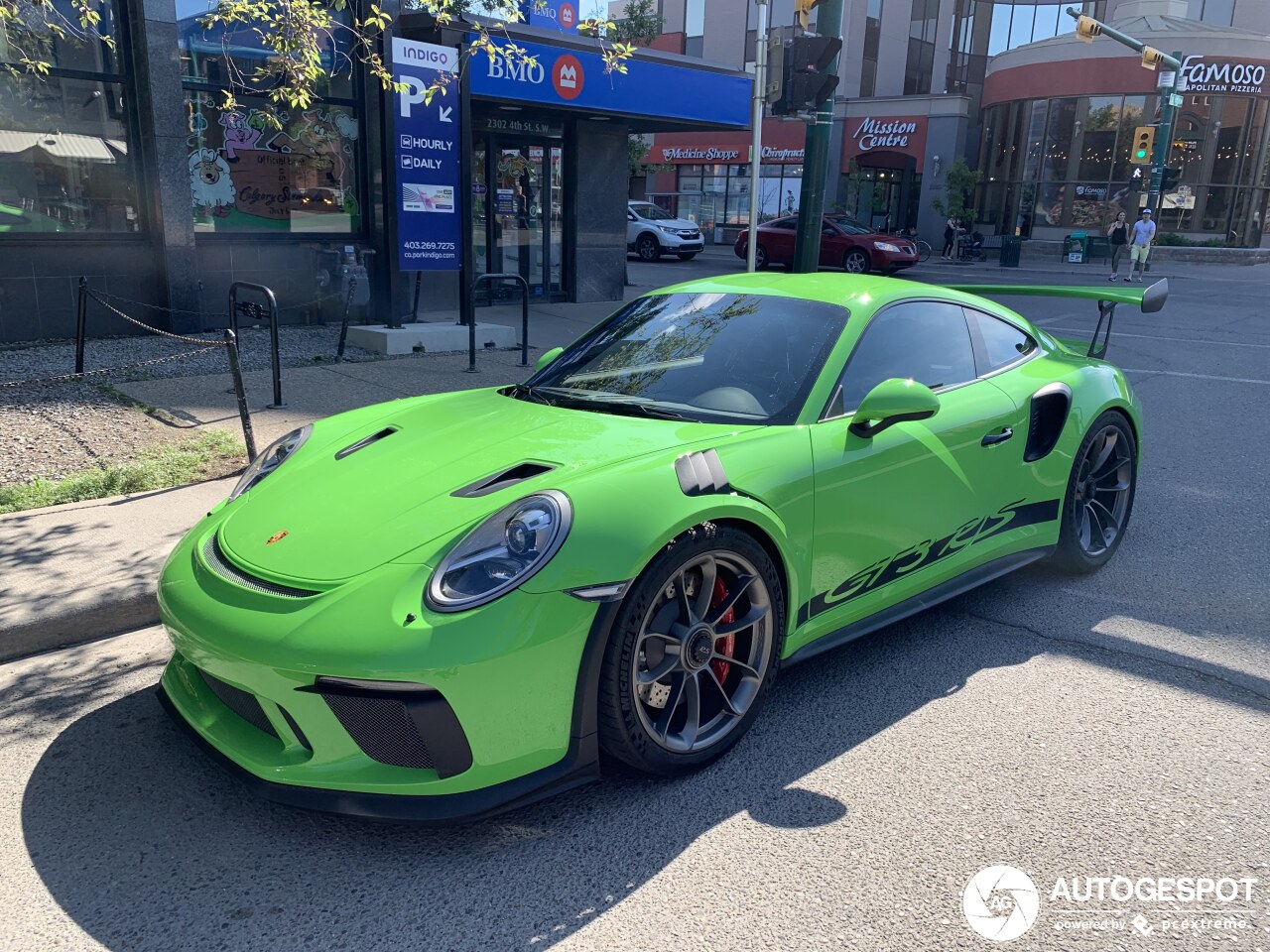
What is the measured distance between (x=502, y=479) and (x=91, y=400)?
6.00 m

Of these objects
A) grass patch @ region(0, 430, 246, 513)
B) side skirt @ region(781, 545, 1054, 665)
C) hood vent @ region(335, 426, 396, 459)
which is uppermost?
hood vent @ region(335, 426, 396, 459)

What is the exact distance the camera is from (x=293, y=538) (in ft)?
10.1

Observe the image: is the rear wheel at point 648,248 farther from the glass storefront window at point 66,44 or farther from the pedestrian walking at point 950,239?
the glass storefront window at point 66,44

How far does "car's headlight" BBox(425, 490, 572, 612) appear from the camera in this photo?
8.83 ft

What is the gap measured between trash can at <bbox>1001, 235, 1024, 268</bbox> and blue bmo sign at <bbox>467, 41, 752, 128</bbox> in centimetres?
1919

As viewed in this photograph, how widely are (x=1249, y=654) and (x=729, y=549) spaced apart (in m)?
2.55

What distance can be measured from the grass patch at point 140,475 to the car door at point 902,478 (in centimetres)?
417

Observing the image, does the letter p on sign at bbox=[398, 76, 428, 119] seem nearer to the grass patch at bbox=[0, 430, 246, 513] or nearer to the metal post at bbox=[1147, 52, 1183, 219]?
the grass patch at bbox=[0, 430, 246, 513]

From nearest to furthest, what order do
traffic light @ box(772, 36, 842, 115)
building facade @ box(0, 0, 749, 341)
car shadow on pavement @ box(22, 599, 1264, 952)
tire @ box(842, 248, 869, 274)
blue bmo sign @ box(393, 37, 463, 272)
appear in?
1. car shadow on pavement @ box(22, 599, 1264, 952)
2. traffic light @ box(772, 36, 842, 115)
3. building facade @ box(0, 0, 749, 341)
4. blue bmo sign @ box(393, 37, 463, 272)
5. tire @ box(842, 248, 869, 274)

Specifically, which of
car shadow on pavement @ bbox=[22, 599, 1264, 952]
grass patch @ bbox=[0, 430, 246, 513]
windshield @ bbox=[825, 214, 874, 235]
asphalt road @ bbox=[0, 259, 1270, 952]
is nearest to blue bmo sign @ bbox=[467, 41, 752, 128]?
grass patch @ bbox=[0, 430, 246, 513]

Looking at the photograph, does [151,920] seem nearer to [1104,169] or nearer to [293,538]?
[293,538]

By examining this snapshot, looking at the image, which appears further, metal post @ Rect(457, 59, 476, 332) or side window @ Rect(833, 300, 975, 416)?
metal post @ Rect(457, 59, 476, 332)

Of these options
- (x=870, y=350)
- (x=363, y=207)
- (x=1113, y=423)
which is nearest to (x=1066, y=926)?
(x=870, y=350)

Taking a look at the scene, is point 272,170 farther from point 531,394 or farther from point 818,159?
point 531,394
